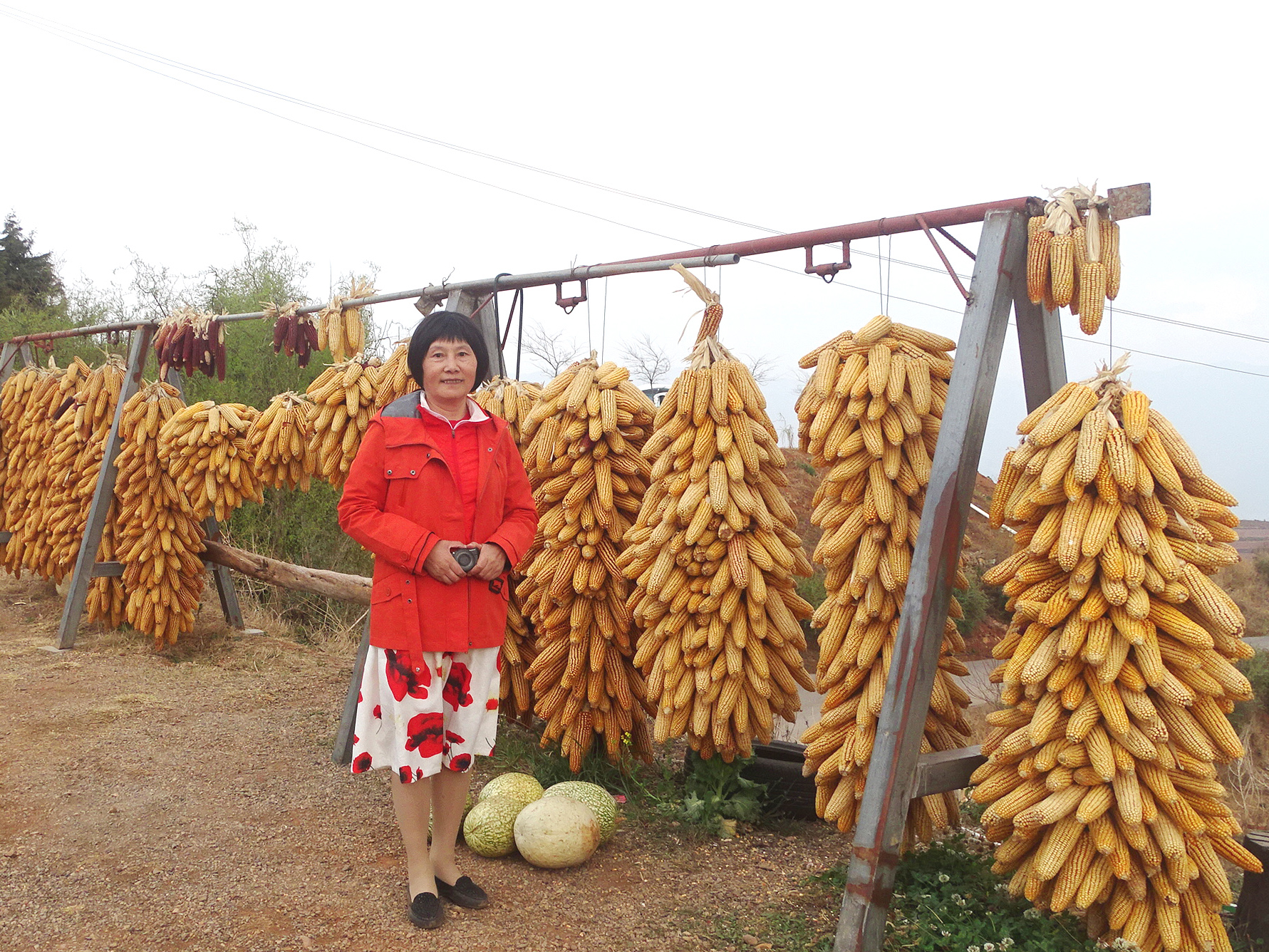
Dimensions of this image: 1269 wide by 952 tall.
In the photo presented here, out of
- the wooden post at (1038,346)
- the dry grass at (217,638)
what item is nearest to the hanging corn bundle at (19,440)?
the dry grass at (217,638)

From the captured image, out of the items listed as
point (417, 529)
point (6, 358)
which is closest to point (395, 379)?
point (417, 529)

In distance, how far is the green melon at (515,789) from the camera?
4.00 meters

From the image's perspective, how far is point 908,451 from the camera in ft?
11.3

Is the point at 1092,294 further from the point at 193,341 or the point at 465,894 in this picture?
the point at 193,341

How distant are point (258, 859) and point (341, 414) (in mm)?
2416

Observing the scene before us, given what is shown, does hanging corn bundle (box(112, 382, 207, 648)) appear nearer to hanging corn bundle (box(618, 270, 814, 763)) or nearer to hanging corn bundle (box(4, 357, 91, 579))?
hanging corn bundle (box(4, 357, 91, 579))

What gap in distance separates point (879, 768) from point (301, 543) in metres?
8.83

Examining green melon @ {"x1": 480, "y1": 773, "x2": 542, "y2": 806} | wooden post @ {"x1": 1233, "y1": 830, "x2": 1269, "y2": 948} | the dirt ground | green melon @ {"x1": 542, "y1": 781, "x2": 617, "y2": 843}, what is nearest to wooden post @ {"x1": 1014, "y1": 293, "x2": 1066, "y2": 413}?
wooden post @ {"x1": 1233, "y1": 830, "x2": 1269, "y2": 948}

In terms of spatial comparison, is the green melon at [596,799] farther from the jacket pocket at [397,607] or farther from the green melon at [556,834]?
the jacket pocket at [397,607]

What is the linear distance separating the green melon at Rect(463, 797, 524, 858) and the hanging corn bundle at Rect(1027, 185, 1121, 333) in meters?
2.76

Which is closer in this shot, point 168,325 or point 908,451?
point 908,451

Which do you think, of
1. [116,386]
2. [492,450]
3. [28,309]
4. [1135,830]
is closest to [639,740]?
[492,450]

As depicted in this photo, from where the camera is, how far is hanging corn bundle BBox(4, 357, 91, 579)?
26.2 ft

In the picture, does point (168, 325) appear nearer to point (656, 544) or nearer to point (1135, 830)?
point (656, 544)
